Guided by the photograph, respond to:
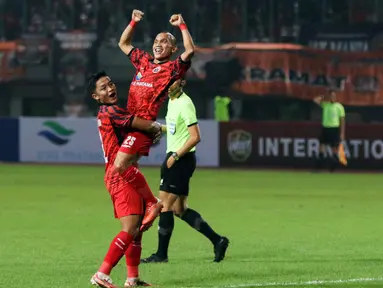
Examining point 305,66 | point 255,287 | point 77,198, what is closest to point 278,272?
point 255,287

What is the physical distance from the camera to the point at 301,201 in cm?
2231

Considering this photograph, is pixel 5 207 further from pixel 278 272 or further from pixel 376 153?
pixel 376 153

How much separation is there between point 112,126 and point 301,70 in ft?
89.8

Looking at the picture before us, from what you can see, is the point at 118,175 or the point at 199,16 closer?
the point at 118,175

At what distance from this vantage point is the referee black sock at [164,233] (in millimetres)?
13406

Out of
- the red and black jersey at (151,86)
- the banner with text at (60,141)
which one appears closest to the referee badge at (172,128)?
the red and black jersey at (151,86)

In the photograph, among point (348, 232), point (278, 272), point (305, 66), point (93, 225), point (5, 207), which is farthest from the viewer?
point (305, 66)

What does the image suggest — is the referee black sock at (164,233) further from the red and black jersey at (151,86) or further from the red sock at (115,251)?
the red sock at (115,251)

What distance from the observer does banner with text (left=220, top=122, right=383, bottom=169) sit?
32375 millimetres

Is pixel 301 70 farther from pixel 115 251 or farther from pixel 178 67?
pixel 115 251

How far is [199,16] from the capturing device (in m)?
39.8

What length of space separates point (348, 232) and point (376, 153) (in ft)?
50.6

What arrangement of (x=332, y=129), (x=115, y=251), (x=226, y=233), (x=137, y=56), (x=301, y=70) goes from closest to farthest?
(x=115, y=251), (x=137, y=56), (x=226, y=233), (x=332, y=129), (x=301, y=70)

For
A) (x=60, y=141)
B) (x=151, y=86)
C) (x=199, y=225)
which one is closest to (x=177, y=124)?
(x=199, y=225)
